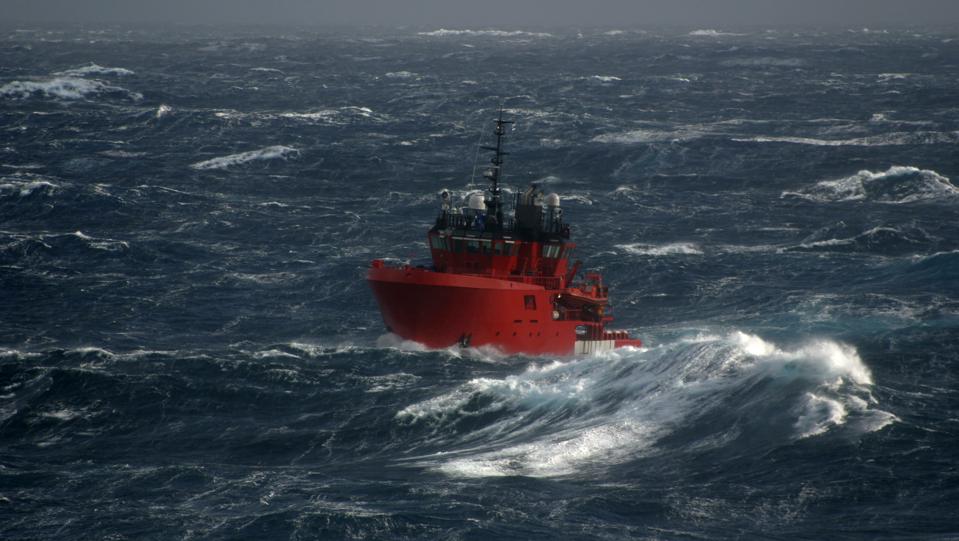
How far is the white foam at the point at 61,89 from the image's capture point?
162 m

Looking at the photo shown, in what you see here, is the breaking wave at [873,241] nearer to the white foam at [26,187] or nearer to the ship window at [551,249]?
the ship window at [551,249]

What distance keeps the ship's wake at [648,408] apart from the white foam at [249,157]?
6291 centimetres

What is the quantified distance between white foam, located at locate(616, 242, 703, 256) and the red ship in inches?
611

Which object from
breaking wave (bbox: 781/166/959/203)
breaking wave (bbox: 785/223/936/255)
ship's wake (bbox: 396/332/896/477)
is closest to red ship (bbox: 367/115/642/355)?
ship's wake (bbox: 396/332/896/477)

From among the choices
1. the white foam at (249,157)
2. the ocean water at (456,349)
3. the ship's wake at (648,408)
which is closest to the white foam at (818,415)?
the ship's wake at (648,408)

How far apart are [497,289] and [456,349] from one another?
3633mm

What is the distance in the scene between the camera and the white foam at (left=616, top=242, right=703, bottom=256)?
85312mm

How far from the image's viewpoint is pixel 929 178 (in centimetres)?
10838

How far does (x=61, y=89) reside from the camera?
551 feet

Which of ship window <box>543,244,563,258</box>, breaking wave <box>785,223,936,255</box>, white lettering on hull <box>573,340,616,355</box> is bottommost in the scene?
white lettering on hull <box>573,340,616,355</box>

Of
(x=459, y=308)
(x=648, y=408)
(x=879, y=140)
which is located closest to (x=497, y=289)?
(x=459, y=308)

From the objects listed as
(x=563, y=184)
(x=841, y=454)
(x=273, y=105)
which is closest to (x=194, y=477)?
(x=841, y=454)

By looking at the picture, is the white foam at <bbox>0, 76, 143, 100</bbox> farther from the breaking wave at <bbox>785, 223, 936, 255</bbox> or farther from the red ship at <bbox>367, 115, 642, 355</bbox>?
the red ship at <bbox>367, 115, 642, 355</bbox>

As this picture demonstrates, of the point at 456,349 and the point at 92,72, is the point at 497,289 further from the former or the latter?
the point at 92,72
